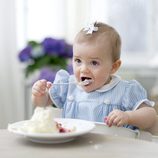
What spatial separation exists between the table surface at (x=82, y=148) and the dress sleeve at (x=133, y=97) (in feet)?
1.05

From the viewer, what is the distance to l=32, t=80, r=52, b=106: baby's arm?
1516 millimetres

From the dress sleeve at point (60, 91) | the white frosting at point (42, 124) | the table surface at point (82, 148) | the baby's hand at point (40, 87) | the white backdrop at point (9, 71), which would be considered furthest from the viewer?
the white backdrop at point (9, 71)

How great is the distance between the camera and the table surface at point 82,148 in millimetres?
1065

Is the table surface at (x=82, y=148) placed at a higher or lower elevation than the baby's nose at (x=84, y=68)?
lower

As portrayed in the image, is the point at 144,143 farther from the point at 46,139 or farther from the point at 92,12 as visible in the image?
the point at 92,12

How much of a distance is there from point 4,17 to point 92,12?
2.48ft

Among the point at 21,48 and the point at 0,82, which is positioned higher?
the point at 21,48

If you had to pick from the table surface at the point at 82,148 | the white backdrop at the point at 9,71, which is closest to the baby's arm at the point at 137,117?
the table surface at the point at 82,148

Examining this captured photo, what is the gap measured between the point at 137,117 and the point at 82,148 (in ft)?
1.23

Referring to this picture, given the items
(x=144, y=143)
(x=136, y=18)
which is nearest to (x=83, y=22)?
(x=136, y=18)

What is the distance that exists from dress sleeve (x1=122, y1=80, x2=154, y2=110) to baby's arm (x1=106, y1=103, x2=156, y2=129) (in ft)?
0.05

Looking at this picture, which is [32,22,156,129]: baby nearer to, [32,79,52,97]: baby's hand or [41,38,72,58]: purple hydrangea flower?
[32,79,52,97]: baby's hand

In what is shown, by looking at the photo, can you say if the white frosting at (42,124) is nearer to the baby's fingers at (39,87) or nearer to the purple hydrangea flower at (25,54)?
the baby's fingers at (39,87)

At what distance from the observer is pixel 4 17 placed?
12.1ft
